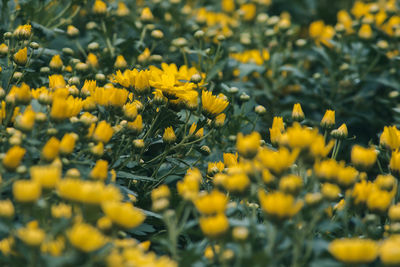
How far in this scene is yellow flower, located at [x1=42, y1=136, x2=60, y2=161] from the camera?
148 centimetres

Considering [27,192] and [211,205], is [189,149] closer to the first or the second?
[211,205]

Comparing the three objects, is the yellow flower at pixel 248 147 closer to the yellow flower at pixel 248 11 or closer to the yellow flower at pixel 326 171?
the yellow flower at pixel 326 171

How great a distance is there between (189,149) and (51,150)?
87cm

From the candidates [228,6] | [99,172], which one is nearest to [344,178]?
[99,172]

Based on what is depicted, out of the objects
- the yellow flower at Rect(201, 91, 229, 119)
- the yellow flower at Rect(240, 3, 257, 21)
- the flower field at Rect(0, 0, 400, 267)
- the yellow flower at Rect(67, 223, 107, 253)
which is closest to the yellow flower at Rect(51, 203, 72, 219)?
the flower field at Rect(0, 0, 400, 267)

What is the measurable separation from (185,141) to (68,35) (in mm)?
1050

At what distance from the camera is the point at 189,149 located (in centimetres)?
228

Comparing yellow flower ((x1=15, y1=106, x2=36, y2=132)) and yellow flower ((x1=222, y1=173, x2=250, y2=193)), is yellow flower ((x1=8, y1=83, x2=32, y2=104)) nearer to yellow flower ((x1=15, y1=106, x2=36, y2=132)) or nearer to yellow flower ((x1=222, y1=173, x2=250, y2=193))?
yellow flower ((x1=15, y1=106, x2=36, y2=132))

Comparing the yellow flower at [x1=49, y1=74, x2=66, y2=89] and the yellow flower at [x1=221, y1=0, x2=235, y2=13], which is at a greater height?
the yellow flower at [x1=49, y1=74, x2=66, y2=89]

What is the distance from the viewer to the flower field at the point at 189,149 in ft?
4.32

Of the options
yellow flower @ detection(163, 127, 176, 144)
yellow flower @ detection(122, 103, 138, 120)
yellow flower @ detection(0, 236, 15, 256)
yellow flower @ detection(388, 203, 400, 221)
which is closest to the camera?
yellow flower @ detection(0, 236, 15, 256)

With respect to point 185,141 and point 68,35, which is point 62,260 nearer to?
point 185,141

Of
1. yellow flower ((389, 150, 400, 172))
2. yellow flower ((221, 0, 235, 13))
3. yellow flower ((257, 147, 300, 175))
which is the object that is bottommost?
yellow flower ((221, 0, 235, 13))

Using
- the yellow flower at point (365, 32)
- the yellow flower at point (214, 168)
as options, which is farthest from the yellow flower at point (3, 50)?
the yellow flower at point (365, 32)
